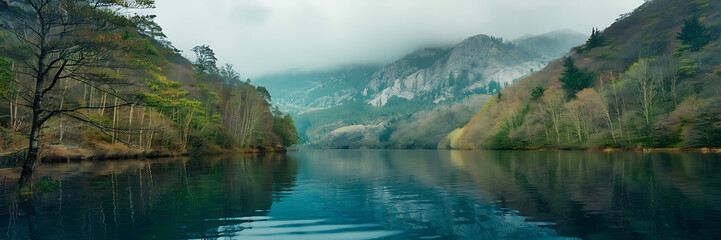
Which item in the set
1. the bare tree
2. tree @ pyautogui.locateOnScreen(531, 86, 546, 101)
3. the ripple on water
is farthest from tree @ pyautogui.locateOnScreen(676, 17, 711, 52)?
the ripple on water

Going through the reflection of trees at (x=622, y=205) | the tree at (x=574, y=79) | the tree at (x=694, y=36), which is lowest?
the reflection of trees at (x=622, y=205)

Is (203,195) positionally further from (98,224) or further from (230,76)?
(230,76)

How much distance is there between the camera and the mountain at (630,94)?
6612 cm

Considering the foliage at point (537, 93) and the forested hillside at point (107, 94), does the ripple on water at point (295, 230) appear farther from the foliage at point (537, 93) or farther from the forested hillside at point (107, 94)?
the foliage at point (537, 93)

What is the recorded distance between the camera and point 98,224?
955cm

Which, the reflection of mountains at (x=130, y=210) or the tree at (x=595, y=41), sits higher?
the tree at (x=595, y=41)

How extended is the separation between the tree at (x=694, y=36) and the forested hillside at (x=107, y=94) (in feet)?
361

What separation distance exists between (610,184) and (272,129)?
3651 inches

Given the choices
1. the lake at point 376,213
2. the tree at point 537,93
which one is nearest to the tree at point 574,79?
the tree at point 537,93

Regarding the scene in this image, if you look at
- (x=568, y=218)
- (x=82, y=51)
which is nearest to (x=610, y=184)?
(x=568, y=218)

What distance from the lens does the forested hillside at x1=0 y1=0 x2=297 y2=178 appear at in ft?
50.2

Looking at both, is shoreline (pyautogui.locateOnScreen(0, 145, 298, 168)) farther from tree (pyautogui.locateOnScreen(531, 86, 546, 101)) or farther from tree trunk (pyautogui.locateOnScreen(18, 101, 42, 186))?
tree (pyautogui.locateOnScreen(531, 86, 546, 101))

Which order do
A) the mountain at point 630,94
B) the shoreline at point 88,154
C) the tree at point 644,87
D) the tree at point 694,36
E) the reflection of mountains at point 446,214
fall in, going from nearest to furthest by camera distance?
the reflection of mountains at point 446,214 < the shoreline at point 88,154 < the mountain at point 630,94 < the tree at point 644,87 < the tree at point 694,36

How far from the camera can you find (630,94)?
80.8 metres
